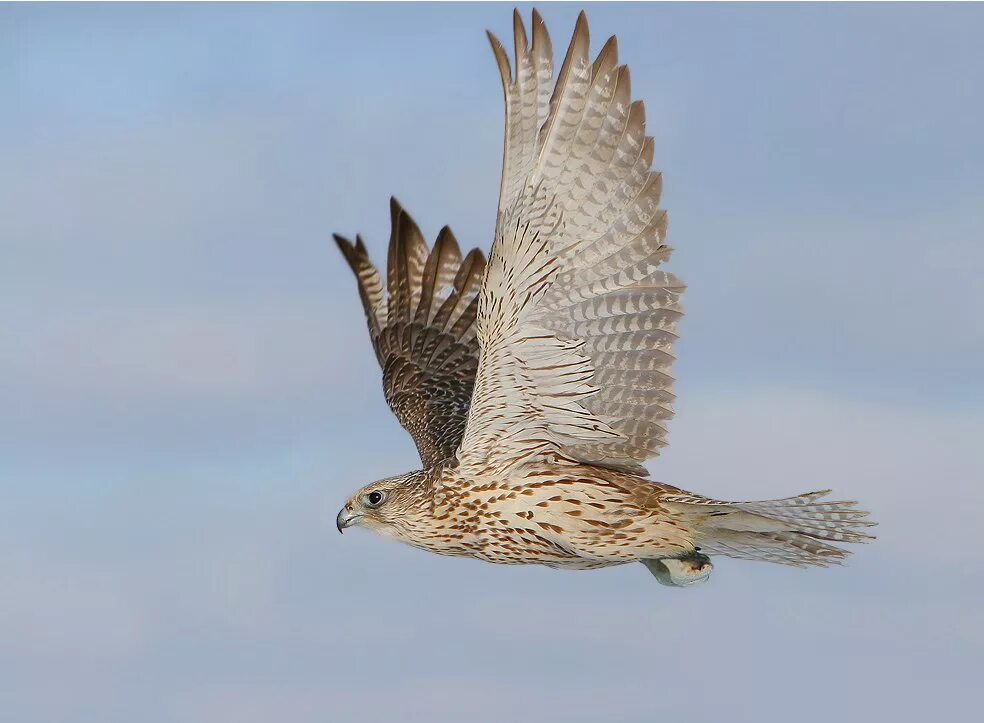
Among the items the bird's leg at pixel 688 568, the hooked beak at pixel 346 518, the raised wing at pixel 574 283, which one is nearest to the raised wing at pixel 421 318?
the hooked beak at pixel 346 518

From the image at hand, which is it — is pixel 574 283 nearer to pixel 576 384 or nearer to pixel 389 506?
pixel 576 384

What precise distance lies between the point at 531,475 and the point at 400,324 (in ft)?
12.5

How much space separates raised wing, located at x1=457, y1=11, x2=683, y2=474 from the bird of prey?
11 mm

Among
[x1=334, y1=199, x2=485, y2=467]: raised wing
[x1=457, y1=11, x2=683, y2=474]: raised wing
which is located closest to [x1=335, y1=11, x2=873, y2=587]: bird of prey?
[x1=457, y1=11, x2=683, y2=474]: raised wing

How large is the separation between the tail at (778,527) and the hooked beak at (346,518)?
283cm

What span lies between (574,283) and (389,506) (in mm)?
2600

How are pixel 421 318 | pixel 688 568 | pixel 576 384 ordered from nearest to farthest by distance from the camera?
pixel 576 384, pixel 688 568, pixel 421 318

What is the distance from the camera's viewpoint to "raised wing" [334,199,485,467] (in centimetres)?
1571

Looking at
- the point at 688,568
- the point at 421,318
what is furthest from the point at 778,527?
the point at 421,318

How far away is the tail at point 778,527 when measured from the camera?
1284 centimetres

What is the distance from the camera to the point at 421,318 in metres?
16.1

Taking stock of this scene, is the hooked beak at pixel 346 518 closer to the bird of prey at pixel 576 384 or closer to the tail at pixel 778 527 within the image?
the bird of prey at pixel 576 384

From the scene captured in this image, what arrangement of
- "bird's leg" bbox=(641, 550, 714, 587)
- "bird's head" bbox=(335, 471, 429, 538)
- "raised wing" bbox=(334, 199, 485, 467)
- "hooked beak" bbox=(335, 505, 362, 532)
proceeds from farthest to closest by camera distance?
"raised wing" bbox=(334, 199, 485, 467), "hooked beak" bbox=(335, 505, 362, 532), "bird's head" bbox=(335, 471, 429, 538), "bird's leg" bbox=(641, 550, 714, 587)

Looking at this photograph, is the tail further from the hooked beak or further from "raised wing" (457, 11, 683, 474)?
the hooked beak
